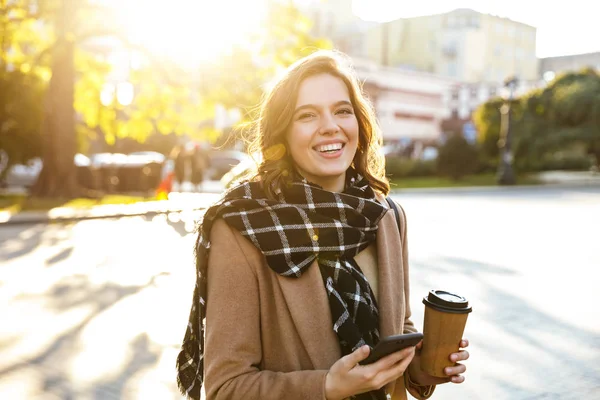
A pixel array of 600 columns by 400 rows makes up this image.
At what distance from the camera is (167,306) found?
24.0 ft

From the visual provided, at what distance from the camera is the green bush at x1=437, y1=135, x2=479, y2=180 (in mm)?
37781

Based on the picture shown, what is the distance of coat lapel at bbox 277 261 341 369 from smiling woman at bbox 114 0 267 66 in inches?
720

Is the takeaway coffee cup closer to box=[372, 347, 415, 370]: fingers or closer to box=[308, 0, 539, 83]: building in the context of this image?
box=[372, 347, 415, 370]: fingers

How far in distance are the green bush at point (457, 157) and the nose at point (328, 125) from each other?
121 feet

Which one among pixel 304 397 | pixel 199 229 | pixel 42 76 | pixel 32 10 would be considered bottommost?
pixel 304 397

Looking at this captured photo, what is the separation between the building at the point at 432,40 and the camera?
278 ft

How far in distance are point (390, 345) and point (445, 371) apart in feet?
1.30

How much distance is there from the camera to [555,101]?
43.3 m

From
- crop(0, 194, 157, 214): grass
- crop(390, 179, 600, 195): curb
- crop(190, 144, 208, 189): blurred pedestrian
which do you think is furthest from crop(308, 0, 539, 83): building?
crop(0, 194, 157, 214): grass

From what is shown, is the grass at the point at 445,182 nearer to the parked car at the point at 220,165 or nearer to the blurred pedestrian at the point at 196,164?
the parked car at the point at 220,165

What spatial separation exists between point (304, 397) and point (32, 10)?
73.1 ft

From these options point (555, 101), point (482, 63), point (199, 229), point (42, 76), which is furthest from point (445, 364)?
point (482, 63)

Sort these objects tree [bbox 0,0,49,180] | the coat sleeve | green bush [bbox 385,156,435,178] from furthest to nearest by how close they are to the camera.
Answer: green bush [bbox 385,156,435,178], tree [bbox 0,0,49,180], the coat sleeve

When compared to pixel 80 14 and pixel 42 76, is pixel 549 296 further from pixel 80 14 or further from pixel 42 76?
pixel 42 76
